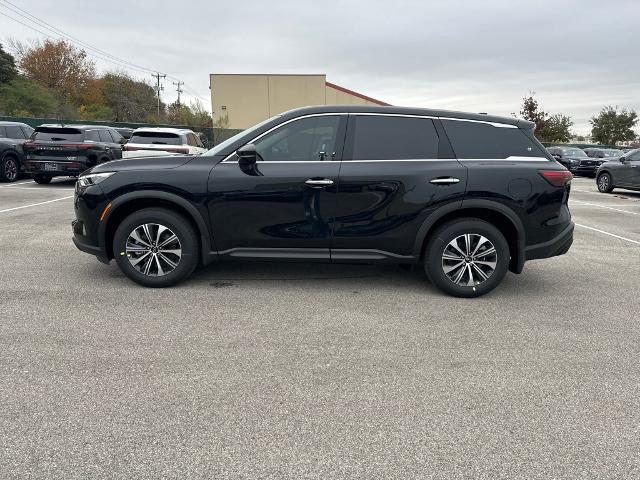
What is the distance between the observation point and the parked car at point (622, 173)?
1445 cm

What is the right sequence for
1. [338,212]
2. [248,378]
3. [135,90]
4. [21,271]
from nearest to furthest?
[248,378], [338,212], [21,271], [135,90]

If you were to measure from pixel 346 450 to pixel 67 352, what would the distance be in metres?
2.19

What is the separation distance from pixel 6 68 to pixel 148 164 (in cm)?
5598

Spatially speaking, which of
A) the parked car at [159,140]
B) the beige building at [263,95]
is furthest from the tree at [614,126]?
the parked car at [159,140]

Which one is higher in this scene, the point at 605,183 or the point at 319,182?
the point at 319,182

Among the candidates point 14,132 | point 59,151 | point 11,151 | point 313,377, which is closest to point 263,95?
point 14,132

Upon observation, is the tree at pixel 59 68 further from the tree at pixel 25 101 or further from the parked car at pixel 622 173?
the parked car at pixel 622 173

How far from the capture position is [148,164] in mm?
4688

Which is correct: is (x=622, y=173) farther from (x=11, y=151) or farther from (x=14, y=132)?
(x=14, y=132)

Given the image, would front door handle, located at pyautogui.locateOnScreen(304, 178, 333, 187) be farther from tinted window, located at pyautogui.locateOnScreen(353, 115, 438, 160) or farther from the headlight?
the headlight

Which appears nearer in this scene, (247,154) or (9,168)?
(247,154)

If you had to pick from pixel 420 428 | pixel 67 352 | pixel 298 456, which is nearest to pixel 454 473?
pixel 420 428

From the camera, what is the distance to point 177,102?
84.5 m

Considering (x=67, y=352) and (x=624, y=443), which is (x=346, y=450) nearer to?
(x=624, y=443)
